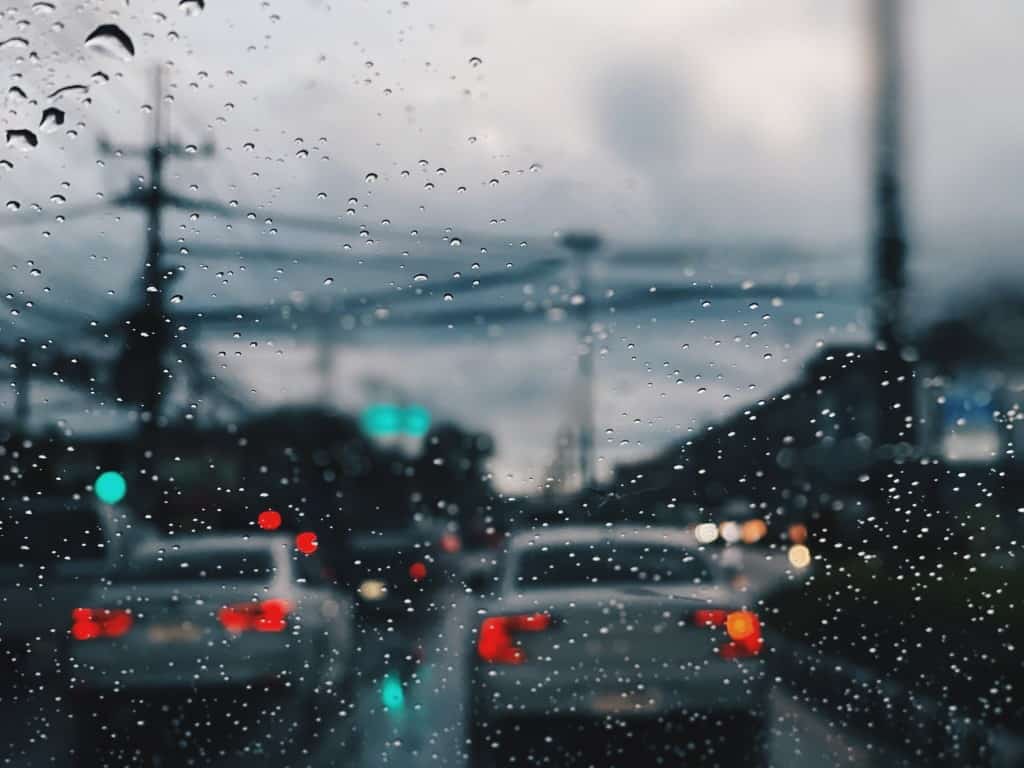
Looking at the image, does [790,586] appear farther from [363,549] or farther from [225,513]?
[225,513]

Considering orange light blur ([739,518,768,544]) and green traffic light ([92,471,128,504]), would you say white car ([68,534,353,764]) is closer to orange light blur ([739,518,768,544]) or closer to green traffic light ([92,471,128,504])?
green traffic light ([92,471,128,504])

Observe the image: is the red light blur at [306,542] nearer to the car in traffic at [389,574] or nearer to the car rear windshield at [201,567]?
the car in traffic at [389,574]

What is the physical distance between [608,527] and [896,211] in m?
3.39

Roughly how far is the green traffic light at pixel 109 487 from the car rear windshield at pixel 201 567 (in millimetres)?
248

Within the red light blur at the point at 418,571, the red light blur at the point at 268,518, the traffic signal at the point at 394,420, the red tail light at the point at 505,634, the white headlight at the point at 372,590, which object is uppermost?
the traffic signal at the point at 394,420

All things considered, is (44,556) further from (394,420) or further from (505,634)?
(394,420)

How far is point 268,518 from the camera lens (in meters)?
4.30

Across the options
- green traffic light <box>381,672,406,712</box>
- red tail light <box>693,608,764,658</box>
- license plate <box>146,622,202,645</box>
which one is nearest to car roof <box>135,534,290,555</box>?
license plate <box>146,622,202,645</box>

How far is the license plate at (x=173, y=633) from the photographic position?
15.5 ft

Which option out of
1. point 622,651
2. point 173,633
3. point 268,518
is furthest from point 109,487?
point 622,651

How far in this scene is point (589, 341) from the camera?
4.48 meters

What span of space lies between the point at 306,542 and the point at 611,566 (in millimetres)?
1109

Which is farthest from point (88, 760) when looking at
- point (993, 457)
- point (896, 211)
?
point (896, 211)

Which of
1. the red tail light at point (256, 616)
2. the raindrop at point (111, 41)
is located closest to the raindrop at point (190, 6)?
the raindrop at point (111, 41)
